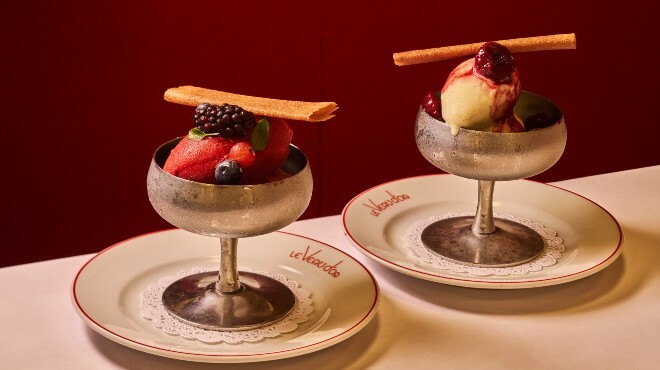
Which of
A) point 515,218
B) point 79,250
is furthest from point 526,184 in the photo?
point 79,250

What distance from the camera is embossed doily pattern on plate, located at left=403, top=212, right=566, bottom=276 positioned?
112 cm

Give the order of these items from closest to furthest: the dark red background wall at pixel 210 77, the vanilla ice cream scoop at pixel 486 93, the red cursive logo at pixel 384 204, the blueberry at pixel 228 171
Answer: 1. the blueberry at pixel 228 171
2. the vanilla ice cream scoop at pixel 486 93
3. the red cursive logo at pixel 384 204
4. the dark red background wall at pixel 210 77

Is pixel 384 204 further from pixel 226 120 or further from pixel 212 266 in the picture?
pixel 226 120

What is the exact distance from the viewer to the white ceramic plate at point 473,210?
110 centimetres

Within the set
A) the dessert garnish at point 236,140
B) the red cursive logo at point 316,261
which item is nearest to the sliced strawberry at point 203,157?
the dessert garnish at point 236,140

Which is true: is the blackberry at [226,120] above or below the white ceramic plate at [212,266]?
above

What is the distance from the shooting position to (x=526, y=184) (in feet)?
4.54

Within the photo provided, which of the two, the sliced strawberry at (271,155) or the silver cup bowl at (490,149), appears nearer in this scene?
the sliced strawberry at (271,155)

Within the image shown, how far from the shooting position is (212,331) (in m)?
0.95

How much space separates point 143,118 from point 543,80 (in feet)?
3.90

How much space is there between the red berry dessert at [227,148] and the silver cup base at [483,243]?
309 millimetres

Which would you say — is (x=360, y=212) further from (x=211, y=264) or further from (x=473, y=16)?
(x=473, y=16)

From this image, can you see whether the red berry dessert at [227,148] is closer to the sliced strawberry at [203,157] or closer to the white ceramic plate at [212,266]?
the sliced strawberry at [203,157]

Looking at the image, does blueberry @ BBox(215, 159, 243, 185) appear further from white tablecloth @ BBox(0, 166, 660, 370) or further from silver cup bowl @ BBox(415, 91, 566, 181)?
silver cup bowl @ BBox(415, 91, 566, 181)
